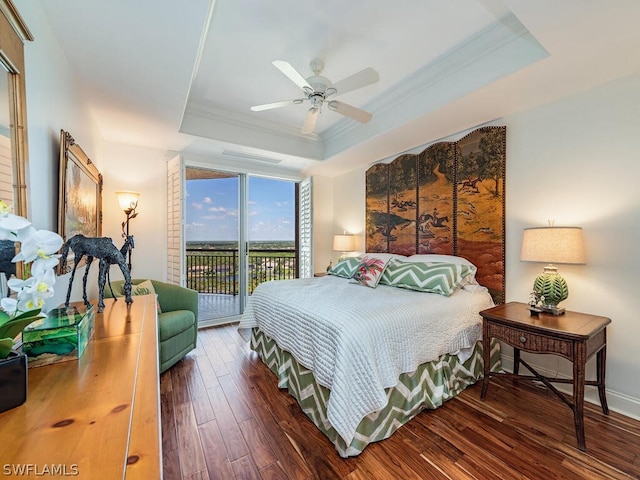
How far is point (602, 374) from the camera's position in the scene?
1943 millimetres

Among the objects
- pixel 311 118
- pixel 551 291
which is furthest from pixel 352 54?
pixel 551 291

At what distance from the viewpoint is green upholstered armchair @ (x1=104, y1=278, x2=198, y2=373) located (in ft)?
7.99

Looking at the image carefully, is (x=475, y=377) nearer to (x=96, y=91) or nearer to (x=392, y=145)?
(x=392, y=145)

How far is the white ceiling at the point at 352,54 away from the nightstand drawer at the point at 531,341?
1842mm

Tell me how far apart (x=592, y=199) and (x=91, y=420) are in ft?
10.2

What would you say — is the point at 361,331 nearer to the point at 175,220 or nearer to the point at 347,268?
the point at 347,268

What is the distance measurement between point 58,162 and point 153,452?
6.02 ft

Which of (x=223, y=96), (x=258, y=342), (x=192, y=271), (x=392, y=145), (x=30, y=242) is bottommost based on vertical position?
(x=258, y=342)

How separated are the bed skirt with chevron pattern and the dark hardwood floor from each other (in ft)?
0.19

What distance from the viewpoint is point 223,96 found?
2951 millimetres

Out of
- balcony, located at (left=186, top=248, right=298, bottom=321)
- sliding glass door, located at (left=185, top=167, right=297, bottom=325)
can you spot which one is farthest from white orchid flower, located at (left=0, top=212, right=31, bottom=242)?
balcony, located at (left=186, top=248, right=298, bottom=321)

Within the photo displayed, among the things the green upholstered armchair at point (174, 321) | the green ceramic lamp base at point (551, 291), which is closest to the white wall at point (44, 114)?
the green upholstered armchair at point (174, 321)

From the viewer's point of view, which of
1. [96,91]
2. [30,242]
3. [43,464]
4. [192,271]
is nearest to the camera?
→ [43,464]

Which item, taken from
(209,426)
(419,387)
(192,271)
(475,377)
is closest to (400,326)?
(419,387)
